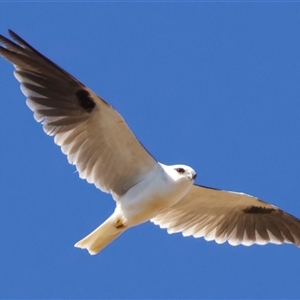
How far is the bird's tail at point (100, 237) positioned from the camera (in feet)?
44.5

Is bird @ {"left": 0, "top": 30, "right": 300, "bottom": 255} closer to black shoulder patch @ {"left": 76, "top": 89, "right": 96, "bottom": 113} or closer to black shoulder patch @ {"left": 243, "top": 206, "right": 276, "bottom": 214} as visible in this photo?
black shoulder patch @ {"left": 76, "top": 89, "right": 96, "bottom": 113}

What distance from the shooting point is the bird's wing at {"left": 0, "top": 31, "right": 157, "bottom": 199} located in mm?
13148

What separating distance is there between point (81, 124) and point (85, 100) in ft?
1.16

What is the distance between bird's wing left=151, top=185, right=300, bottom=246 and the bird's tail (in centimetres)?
142

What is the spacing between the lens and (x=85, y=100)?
1332 centimetres

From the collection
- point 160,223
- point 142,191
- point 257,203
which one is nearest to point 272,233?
point 257,203

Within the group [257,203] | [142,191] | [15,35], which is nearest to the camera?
[15,35]

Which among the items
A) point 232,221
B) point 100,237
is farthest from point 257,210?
point 100,237

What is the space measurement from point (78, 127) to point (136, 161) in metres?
0.90

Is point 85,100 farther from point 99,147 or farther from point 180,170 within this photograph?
point 180,170

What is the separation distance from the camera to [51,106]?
13.3 m

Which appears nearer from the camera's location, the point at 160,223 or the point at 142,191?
the point at 142,191

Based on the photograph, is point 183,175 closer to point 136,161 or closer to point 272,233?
point 136,161

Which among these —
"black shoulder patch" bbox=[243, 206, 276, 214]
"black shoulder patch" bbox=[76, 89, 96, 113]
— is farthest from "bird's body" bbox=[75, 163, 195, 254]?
"black shoulder patch" bbox=[243, 206, 276, 214]
